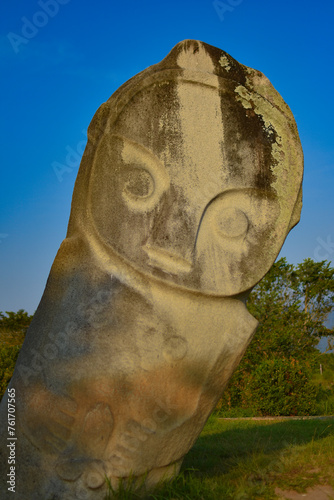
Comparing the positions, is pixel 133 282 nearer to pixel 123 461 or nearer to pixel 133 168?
pixel 133 168

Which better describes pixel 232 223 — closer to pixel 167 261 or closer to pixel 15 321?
pixel 167 261

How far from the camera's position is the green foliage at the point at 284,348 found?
8.02m

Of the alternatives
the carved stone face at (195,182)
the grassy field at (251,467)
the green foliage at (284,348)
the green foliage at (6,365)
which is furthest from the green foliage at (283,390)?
the carved stone face at (195,182)

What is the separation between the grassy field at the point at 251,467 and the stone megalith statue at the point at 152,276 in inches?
7.3

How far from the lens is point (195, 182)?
287 centimetres

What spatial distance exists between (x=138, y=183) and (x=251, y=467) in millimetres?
2247

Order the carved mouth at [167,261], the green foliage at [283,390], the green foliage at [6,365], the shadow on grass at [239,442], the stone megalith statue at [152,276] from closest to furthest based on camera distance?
1. the stone megalith statue at [152,276]
2. the carved mouth at [167,261]
3. the shadow on grass at [239,442]
4. the green foliage at [6,365]
5. the green foliage at [283,390]

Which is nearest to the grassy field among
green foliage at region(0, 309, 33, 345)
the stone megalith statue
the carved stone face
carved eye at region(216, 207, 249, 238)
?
the stone megalith statue

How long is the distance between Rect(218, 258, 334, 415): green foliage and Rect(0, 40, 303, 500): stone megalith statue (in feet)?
17.9

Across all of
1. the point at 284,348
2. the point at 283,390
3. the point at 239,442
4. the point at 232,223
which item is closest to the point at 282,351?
the point at 284,348

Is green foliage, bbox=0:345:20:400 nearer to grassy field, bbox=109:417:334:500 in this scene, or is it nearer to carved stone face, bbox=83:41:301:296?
grassy field, bbox=109:417:334:500

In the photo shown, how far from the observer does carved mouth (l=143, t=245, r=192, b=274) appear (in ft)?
8.98

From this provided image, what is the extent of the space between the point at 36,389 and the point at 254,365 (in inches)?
314

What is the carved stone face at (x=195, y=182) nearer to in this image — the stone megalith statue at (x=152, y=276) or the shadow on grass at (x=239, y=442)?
the stone megalith statue at (x=152, y=276)
